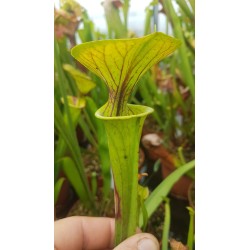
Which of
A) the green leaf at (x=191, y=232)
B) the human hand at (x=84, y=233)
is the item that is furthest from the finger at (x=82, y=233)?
the green leaf at (x=191, y=232)

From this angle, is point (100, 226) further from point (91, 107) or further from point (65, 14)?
point (65, 14)

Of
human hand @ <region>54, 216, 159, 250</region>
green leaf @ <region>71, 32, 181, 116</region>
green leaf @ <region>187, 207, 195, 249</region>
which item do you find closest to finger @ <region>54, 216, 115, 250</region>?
human hand @ <region>54, 216, 159, 250</region>

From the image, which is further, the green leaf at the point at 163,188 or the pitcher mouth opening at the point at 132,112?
the green leaf at the point at 163,188

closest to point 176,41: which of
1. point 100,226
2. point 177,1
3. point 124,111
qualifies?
point 124,111

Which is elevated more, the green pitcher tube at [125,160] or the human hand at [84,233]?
the green pitcher tube at [125,160]

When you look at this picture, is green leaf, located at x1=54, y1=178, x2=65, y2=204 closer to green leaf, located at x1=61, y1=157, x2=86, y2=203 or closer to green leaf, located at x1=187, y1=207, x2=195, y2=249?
green leaf, located at x1=61, y1=157, x2=86, y2=203

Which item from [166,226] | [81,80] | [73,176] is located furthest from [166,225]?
[81,80]

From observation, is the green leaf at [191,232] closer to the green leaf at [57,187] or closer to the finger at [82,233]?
the finger at [82,233]

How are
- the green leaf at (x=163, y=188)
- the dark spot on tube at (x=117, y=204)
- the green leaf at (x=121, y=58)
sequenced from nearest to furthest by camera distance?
the green leaf at (x=121, y=58), the dark spot on tube at (x=117, y=204), the green leaf at (x=163, y=188)
